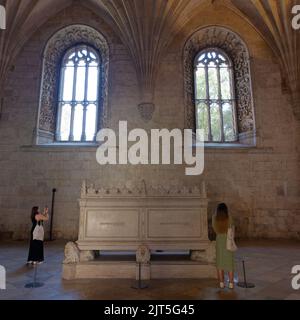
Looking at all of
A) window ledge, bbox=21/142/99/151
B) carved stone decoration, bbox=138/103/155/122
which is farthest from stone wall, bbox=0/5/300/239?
carved stone decoration, bbox=138/103/155/122

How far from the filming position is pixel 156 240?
179 inches

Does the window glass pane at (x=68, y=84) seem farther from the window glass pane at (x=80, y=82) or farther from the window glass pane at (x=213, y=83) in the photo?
the window glass pane at (x=213, y=83)

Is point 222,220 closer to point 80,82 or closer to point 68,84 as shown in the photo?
point 80,82

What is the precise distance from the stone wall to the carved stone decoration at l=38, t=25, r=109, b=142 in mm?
323

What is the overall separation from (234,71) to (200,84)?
1595mm

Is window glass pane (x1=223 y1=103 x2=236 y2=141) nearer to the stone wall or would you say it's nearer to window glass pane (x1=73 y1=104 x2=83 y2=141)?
the stone wall

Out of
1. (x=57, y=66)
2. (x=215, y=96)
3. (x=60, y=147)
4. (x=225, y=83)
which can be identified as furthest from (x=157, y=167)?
(x=57, y=66)

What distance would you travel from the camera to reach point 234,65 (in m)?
10.6

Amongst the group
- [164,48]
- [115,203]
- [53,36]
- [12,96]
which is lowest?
[115,203]

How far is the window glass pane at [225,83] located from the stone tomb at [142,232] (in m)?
6.93

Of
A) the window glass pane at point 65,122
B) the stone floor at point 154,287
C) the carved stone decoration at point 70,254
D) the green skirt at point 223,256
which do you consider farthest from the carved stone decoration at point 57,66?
the green skirt at point 223,256

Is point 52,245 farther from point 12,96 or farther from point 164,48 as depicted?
point 164,48
